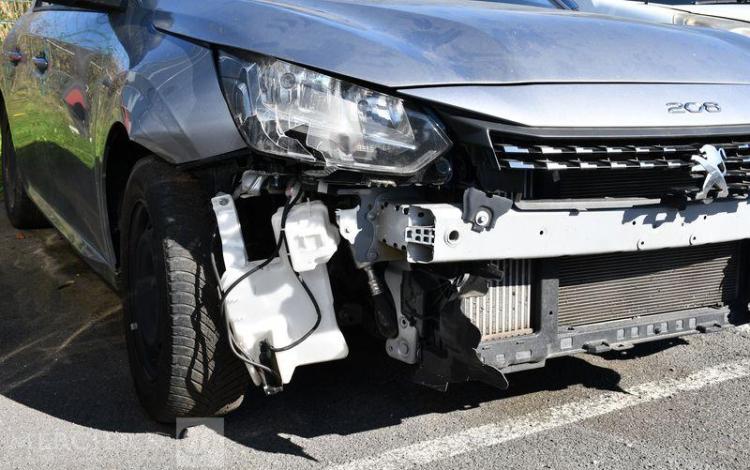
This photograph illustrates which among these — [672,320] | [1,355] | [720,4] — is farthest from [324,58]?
[720,4]

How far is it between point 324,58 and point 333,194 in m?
0.38

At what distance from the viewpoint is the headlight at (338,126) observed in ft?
8.55

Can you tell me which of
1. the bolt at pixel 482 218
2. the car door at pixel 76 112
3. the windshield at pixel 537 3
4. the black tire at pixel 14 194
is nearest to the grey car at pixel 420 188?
the bolt at pixel 482 218

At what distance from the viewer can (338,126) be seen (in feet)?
8.58

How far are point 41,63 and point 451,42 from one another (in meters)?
2.54

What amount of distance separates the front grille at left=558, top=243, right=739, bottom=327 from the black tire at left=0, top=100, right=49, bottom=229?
412cm

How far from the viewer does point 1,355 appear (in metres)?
4.11

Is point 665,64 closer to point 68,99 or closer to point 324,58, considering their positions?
point 324,58

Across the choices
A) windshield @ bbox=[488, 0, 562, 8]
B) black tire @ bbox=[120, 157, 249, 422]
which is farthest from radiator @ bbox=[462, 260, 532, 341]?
windshield @ bbox=[488, 0, 562, 8]

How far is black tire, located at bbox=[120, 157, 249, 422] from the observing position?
2.98 metres

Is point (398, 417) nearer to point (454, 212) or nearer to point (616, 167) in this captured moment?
point (454, 212)

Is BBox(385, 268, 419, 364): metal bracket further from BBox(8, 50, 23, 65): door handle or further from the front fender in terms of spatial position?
BBox(8, 50, 23, 65): door handle

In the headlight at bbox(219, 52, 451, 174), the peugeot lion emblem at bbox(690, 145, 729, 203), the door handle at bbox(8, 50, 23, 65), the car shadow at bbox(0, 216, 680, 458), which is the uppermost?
the door handle at bbox(8, 50, 23, 65)

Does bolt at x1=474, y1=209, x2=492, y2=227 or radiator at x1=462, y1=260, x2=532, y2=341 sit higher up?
bolt at x1=474, y1=209, x2=492, y2=227
